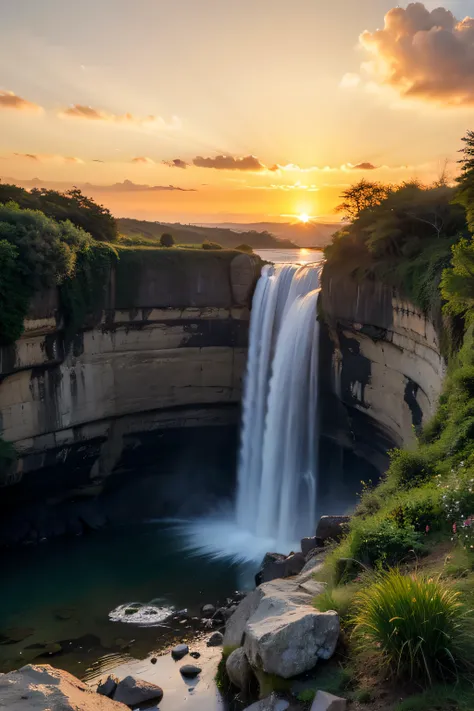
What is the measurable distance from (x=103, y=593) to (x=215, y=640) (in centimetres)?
527

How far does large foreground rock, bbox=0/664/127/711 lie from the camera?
29.4ft

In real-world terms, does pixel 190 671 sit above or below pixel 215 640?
above

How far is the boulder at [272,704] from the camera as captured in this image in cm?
701

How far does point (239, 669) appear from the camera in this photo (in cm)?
889

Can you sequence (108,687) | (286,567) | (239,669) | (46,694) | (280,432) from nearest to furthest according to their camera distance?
1. (239,669)
2. (46,694)
3. (108,687)
4. (286,567)
5. (280,432)

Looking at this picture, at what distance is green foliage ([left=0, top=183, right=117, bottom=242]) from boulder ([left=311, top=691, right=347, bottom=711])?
79.1ft

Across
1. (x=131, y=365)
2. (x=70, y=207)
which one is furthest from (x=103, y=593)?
(x=70, y=207)

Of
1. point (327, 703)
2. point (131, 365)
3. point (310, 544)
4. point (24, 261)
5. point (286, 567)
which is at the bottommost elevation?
point (286, 567)

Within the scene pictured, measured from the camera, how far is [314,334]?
2236cm

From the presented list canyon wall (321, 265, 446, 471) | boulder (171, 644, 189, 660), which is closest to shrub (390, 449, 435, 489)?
canyon wall (321, 265, 446, 471)

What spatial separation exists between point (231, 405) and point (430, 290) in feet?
40.3

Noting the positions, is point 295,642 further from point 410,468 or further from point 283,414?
point 283,414

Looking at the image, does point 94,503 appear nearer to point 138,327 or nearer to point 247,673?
point 138,327

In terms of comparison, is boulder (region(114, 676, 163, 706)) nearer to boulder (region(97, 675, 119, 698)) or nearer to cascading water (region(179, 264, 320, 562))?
boulder (region(97, 675, 119, 698))
